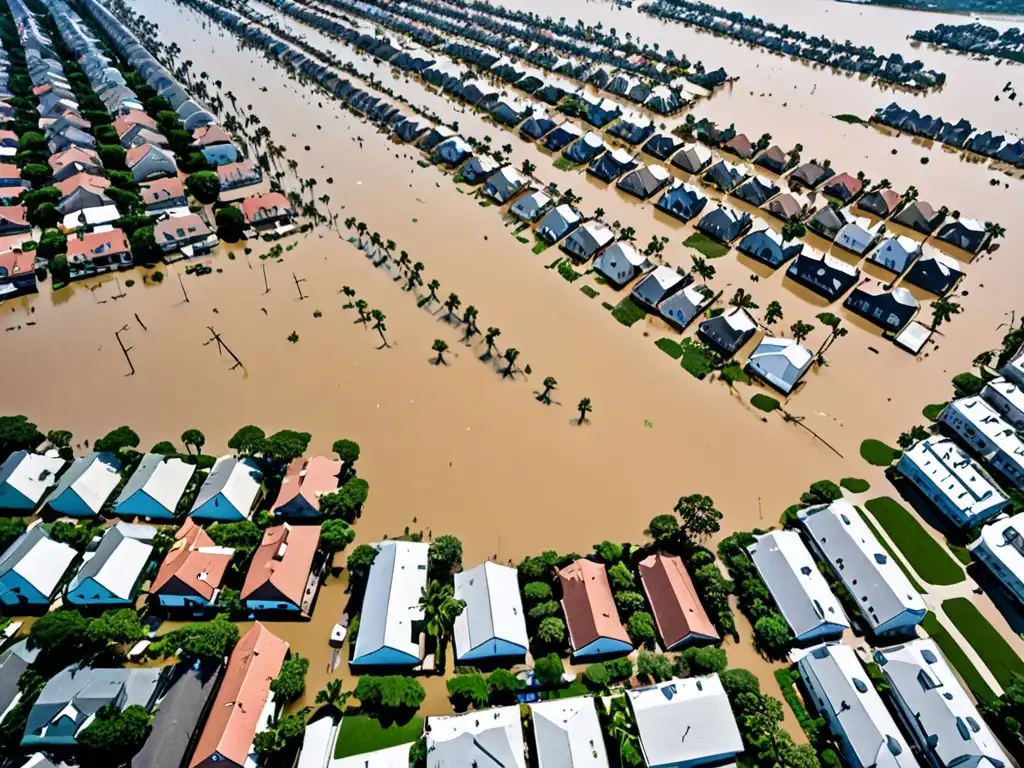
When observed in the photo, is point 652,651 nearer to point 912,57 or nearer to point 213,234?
point 213,234

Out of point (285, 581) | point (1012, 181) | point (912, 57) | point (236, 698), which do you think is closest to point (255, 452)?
point (285, 581)

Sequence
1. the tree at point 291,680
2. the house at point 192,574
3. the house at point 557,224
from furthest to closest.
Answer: the house at point 557,224, the house at point 192,574, the tree at point 291,680

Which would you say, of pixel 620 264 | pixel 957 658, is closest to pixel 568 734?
pixel 957 658

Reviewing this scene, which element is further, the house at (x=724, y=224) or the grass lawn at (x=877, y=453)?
the house at (x=724, y=224)

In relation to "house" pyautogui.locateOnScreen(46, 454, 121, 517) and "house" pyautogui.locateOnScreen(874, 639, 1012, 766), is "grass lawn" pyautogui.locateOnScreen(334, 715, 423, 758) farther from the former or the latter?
"house" pyautogui.locateOnScreen(874, 639, 1012, 766)

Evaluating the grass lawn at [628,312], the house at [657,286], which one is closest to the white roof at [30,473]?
the grass lawn at [628,312]

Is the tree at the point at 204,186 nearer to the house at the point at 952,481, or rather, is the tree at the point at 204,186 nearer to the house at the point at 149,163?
the house at the point at 149,163

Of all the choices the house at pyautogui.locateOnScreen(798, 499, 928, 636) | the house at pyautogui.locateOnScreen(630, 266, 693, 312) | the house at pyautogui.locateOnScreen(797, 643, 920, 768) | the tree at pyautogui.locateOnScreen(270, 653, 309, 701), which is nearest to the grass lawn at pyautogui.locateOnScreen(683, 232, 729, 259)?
the house at pyautogui.locateOnScreen(630, 266, 693, 312)
